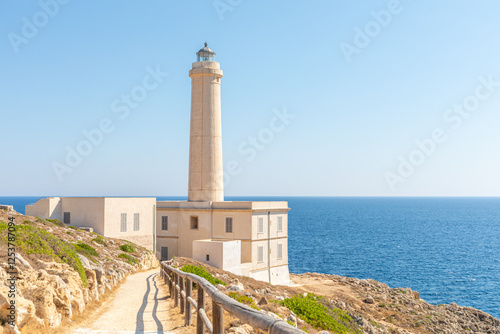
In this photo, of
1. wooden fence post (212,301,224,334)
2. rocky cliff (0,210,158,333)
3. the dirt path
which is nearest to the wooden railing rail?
wooden fence post (212,301,224,334)

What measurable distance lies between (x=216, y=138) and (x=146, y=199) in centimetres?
678

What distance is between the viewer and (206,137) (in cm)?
3562

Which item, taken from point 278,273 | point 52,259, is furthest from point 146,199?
point 52,259

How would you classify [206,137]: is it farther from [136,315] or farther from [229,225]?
[136,315]

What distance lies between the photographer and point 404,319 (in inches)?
1125

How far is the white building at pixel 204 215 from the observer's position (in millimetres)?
30969

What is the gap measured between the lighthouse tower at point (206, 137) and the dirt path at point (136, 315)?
20.2 metres

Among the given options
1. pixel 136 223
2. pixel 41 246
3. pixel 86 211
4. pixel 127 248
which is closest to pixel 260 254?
pixel 136 223

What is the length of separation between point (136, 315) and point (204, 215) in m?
23.7

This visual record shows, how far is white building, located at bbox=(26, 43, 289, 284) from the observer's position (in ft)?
102

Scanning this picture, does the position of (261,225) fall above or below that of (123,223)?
below

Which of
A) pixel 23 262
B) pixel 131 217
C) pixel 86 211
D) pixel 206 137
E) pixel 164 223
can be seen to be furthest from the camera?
pixel 206 137

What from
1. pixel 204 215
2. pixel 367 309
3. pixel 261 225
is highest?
pixel 204 215

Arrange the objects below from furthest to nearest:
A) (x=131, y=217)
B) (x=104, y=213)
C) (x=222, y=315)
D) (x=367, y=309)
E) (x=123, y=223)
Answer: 1. (x=131, y=217)
2. (x=123, y=223)
3. (x=104, y=213)
4. (x=367, y=309)
5. (x=222, y=315)
